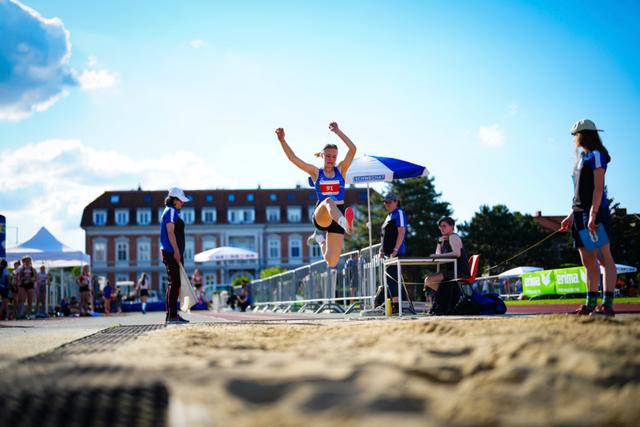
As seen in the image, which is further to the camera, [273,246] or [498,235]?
[273,246]

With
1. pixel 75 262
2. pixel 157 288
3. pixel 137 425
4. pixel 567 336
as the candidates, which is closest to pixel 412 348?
pixel 567 336

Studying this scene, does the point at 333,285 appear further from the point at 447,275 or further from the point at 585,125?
the point at 585,125

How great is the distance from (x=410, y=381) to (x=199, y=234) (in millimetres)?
85892

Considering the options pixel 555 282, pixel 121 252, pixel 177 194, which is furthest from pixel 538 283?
pixel 121 252

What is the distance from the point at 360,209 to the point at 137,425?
224 feet

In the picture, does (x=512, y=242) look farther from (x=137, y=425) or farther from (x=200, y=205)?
(x=137, y=425)

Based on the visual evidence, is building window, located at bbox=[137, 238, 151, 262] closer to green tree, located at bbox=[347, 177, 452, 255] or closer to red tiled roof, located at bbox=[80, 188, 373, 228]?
red tiled roof, located at bbox=[80, 188, 373, 228]

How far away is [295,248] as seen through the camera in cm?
8788

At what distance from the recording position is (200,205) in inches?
3501

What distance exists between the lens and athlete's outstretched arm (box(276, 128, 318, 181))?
9.53 m

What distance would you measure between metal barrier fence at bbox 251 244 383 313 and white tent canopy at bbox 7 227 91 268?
8.85 metres

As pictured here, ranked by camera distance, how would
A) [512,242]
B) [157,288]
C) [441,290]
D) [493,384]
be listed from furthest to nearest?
[157,288], [512,242], [441,290], [493,384]

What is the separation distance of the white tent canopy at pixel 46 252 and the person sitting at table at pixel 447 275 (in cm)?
2045

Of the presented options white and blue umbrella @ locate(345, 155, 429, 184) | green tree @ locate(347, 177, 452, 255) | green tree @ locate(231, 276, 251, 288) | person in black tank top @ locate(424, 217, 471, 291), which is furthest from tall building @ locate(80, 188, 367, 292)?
person in black tank top @ locate(424, 217, 471, 291)
